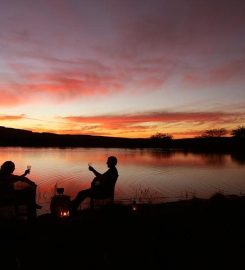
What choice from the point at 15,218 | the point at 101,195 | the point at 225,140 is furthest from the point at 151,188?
the point at 225,140

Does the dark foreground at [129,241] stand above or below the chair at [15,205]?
below

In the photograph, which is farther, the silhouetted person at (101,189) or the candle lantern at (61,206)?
the silhouetted person at (101,189)

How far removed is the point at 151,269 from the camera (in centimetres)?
484

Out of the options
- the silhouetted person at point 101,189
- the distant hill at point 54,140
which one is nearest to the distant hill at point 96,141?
the distant hill at point 54,140

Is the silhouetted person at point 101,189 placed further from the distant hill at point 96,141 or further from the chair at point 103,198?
the distant hill at point 96,141

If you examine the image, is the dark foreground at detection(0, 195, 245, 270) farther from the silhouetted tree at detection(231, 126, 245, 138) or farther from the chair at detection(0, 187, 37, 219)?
the silhouetted tree at detection(231, 126, 245, 138)

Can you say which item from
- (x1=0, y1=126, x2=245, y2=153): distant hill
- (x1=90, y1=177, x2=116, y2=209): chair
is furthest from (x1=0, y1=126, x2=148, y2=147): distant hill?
(x1=90, y1=177, x2=116, y2=209): chair

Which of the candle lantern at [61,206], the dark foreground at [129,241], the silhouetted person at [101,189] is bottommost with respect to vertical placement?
the dark foreground at [129,241]

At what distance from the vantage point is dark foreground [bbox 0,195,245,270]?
16.4 feet

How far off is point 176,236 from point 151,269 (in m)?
1.15

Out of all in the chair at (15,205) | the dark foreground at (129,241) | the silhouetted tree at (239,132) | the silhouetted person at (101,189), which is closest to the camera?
the dark foreground at (129,241)

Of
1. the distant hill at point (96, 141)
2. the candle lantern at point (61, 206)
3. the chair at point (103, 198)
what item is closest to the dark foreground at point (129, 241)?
the candle lantern at point (61, 206)

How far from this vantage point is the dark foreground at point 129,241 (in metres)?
5.01

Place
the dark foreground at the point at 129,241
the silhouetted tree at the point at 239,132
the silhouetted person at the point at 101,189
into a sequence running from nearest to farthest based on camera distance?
1. the dark foreground at the point at 129,241
2. the silhouetted person at the point at 101,189
3. the silhouetted tree at the point at 239,132
